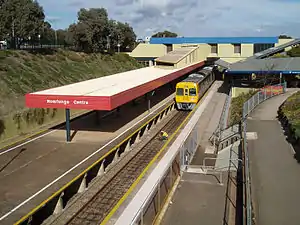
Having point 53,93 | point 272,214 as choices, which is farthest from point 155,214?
point 53,93

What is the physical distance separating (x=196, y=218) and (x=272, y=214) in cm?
215

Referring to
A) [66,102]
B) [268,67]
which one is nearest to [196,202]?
[66,102]

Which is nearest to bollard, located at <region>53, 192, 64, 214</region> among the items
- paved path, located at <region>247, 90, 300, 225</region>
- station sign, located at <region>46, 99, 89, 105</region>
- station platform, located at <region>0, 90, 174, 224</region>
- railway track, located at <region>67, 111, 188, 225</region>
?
station platform, located at <region>0, 90, 174, 224</region>

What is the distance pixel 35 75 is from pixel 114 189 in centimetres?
2298

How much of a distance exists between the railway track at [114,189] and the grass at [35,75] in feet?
27.3

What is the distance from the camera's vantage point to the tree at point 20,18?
40969 mm

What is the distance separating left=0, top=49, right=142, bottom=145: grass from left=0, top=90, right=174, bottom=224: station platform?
2775mm

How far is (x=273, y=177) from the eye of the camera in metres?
13.0

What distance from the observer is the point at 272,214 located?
10070 mm

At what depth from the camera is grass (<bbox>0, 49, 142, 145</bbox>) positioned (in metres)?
23.6

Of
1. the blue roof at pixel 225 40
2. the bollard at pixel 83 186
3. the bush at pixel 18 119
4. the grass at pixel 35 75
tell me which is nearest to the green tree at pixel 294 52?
the blue roof at pixel 225 40

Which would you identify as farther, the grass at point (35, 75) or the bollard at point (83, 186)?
the grass at point (35, 75)

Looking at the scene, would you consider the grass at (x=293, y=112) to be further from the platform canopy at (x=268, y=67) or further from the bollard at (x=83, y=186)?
the bollard at (x=83, y=186)

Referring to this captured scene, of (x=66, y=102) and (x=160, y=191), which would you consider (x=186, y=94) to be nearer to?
(x=66, y=102)
